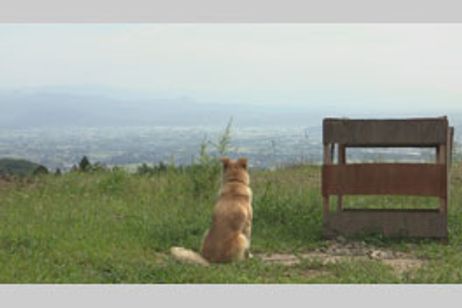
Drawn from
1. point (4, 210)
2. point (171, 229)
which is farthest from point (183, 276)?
point (4, 210)

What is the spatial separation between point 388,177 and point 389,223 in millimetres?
563

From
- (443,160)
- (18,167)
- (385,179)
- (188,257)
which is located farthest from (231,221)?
(18,167)

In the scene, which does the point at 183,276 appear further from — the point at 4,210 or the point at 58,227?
the point at 4,210

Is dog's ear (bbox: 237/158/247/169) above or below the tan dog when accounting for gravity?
above

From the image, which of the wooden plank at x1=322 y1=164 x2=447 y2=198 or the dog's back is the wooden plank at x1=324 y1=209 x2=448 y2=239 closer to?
the wooden plank at x1=322 y1=164 x2=447 y2=198

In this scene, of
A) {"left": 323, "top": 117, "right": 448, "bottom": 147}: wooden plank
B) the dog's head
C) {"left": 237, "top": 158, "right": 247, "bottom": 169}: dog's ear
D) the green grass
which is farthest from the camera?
{"left": 323, "top": 117, "right": 448, "bottom": 147}: wooden plank

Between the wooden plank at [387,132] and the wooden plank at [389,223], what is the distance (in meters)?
0.85

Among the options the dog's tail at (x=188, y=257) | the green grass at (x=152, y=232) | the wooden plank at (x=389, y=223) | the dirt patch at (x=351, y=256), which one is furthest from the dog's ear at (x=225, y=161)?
the wooden plank at (x=389, y=223)

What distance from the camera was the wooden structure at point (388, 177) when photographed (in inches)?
374

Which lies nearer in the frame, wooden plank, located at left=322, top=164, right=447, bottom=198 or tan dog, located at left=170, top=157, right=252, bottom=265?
tan dog, located at left=170, top=157, right=252, bottom=265

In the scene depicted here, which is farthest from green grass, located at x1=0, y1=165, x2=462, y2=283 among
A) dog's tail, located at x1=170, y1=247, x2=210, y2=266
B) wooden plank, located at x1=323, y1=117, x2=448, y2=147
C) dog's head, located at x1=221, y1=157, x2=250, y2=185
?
wooden plank, located at x1=323, y1=117, x2=448, y2=147

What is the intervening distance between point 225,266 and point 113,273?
1.07 metres

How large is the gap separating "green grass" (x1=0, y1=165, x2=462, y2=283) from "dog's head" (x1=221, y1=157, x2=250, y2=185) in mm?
856

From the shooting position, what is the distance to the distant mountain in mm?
15211
